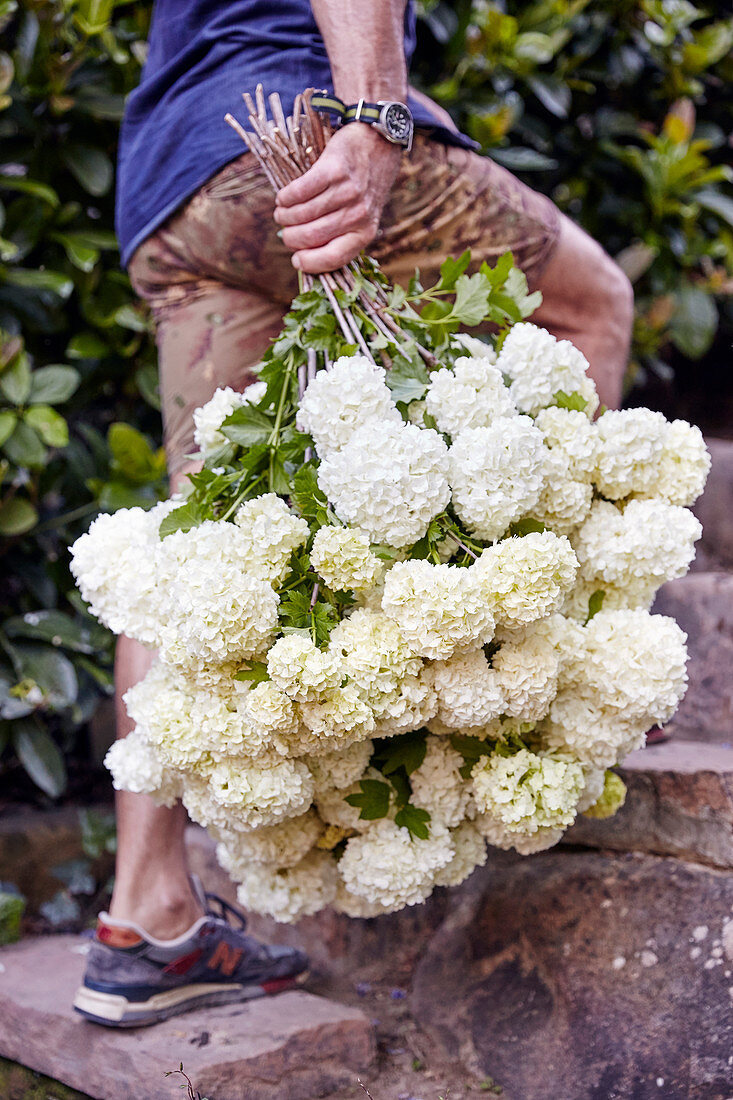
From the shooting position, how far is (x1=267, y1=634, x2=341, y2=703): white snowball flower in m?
1.05

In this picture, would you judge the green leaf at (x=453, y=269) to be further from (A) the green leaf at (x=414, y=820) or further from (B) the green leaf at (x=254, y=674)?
(A) the green leaf at (x=414, y=820)

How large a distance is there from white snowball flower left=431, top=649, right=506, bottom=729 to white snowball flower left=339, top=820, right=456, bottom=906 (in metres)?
0.22

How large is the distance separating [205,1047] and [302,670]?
783 millimetres

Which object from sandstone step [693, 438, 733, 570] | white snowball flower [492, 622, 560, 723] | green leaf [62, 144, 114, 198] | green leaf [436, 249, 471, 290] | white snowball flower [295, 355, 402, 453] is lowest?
sandstone step [693, 438, 733, 570]

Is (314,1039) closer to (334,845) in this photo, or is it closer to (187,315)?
(334,845)

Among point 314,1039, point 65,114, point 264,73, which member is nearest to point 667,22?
point 65,114

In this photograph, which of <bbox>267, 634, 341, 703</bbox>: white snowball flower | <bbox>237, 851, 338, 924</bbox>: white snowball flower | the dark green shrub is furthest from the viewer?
the dark green shrub

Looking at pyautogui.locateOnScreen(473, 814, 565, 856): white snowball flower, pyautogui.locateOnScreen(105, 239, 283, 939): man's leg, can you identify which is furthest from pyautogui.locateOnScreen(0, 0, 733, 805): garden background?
pyautogui.locateOnScreen(473, 814, 565, 856): white snowball flower

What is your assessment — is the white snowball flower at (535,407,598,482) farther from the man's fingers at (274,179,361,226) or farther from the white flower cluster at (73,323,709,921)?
the man's fingers at (274,179,361,226)

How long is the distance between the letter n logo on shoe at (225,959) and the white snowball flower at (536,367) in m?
1.04

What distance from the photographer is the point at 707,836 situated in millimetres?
1573

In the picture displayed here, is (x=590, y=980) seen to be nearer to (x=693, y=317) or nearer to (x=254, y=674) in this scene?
(x=254, y=674)

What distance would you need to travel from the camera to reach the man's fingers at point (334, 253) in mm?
1309

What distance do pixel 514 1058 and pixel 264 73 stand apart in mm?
1584
